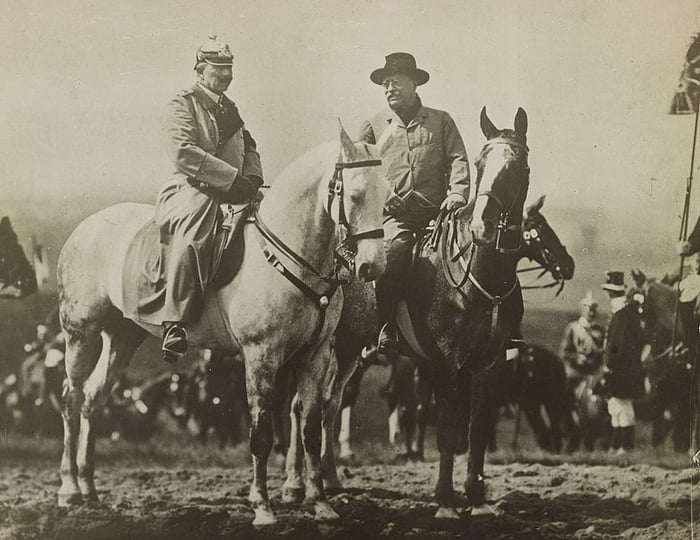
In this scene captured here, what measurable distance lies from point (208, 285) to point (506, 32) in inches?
87.7

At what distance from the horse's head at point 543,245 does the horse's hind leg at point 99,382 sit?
2.25 meters

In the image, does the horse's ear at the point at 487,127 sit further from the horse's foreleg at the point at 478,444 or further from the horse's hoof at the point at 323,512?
the horse's hoof at the point at 323,512

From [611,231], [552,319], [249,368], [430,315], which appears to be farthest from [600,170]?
[249,368]

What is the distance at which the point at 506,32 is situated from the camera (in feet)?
18.4

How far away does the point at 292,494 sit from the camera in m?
5.38

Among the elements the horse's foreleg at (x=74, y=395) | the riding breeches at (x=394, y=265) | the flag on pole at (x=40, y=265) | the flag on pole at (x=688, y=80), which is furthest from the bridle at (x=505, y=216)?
the flag on pole at (x=40, y=265)

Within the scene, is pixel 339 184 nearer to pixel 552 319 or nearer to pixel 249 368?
pixel 249 368

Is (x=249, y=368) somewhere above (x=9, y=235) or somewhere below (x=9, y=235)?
below

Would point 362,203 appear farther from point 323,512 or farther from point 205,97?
point 323,512

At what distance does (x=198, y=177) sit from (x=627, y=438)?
285 centimetres

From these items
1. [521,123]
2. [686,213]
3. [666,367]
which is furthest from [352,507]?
[686,213]

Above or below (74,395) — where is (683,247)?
above

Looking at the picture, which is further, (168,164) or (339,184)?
(168,164)

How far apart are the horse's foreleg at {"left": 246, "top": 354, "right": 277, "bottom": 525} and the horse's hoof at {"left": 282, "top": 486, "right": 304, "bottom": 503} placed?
0.10 m
